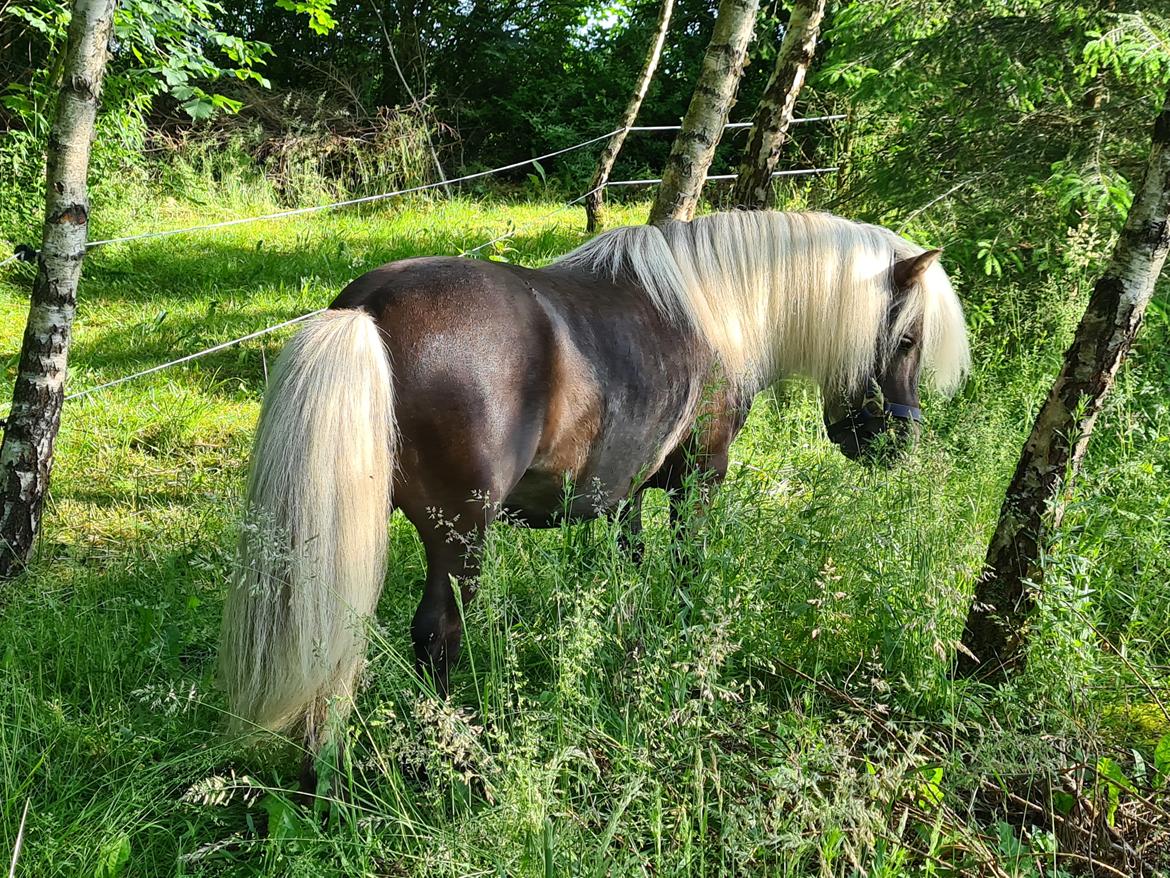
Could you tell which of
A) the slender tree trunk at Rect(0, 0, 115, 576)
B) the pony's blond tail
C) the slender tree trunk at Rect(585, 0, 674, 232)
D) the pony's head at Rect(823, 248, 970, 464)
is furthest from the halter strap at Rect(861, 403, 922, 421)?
the slender tree trunk at Rect(585, 0, 674, 232)

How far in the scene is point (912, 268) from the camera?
128 inches

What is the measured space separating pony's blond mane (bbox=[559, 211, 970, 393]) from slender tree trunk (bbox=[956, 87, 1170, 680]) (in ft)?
2.74

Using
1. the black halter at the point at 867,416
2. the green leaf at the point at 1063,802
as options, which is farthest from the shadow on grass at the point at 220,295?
the green leaf at the point at 1063,802

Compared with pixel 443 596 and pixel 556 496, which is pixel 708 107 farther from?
pixel 443 596

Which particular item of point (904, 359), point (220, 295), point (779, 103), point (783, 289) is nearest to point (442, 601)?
point (783, 289)

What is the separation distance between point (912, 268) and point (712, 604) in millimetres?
1683

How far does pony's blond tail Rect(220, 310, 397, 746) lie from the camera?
7.02 feet

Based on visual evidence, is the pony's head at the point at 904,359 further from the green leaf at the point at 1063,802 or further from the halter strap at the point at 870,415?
the green leaf at the point at 1063,802

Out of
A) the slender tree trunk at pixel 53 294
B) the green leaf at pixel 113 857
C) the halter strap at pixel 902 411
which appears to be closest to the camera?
the green leaf at pixel 113 857

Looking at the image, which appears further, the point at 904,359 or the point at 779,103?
the point at 779,103

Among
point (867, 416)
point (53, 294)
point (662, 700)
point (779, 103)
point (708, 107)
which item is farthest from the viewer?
point (779, 103)

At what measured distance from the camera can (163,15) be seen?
555 centimetres

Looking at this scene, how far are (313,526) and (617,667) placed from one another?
2.77ft

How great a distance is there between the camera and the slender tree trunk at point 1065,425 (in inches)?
92.7
